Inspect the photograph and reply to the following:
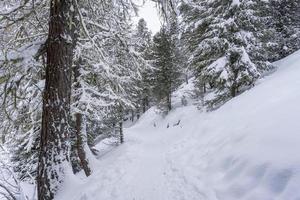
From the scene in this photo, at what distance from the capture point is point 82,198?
5441 mm

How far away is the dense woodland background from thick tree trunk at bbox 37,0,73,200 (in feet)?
0.04

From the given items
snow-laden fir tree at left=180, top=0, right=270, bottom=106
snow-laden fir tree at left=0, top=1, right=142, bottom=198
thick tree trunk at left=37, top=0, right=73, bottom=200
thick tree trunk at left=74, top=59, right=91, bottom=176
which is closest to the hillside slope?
thick tree trunk at left=37, top=0, right=73, bottom=200

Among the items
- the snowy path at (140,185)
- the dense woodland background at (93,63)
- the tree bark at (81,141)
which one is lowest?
the snowy path at (140,185)

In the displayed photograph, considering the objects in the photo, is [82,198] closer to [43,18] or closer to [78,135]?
[43,18]

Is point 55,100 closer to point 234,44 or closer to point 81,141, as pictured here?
point 81,141

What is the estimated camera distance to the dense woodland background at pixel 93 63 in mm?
3758

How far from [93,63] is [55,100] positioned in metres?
6.21

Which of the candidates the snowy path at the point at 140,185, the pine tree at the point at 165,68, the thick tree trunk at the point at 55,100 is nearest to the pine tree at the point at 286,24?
the pine tree at the point at 165,68

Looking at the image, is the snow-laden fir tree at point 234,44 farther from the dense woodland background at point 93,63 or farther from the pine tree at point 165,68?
the pine tree at point 165,68

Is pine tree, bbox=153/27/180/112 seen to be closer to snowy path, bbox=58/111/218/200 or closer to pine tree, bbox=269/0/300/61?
pine tree, bbox=269/0/300/61

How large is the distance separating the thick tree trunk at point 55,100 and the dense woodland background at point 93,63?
13 millimetres

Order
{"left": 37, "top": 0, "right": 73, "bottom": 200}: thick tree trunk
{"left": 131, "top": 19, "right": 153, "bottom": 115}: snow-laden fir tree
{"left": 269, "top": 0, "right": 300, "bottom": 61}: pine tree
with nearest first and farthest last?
{"left": 37, "top": 0, "right": 73, "bottom": 200}: thick tree trunk, {"left": 131, "top": 19, "right": 153, "bottom": 115}: snow-laden fir tree, {"left": 269, "top": 0, "right": 300, "bottom": 61}: pine tree

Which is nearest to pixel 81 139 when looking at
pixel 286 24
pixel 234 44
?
pixel 234 44

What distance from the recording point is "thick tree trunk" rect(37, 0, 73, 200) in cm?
374
